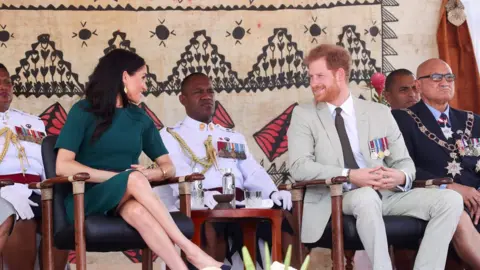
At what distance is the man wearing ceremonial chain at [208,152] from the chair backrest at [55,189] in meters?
1.24

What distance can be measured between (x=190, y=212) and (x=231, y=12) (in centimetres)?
241

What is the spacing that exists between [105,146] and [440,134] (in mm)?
2037

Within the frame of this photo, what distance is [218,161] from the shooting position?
20.5ft

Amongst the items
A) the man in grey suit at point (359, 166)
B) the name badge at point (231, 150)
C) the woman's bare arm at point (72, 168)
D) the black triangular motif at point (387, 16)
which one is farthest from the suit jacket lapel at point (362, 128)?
the black triangular motif at point (387, 16)

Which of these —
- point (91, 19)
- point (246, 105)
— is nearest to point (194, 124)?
point (246, 105)

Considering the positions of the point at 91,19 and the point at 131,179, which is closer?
the point at 131,179

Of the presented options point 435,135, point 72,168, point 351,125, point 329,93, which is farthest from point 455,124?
point 72,168

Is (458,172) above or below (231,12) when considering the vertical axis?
below

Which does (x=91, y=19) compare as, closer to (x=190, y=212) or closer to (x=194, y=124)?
(x=194, y=124)

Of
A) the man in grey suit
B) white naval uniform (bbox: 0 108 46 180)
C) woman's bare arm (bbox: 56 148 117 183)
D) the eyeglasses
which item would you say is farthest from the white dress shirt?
white naval uniform (bbox: 0 108 46 180)

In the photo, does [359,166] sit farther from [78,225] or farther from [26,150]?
[26,150]

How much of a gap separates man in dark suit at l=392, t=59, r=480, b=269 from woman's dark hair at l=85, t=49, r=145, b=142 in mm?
1686

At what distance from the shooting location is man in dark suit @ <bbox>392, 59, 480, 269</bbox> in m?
5.49

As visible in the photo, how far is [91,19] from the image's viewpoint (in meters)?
6.89
